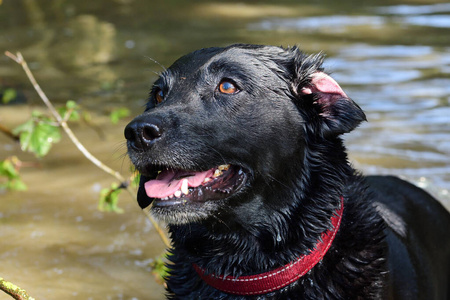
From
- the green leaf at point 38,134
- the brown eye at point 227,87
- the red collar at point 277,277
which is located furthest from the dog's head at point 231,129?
the green leaf at point 38,134

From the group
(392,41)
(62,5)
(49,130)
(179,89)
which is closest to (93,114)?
(49,130)

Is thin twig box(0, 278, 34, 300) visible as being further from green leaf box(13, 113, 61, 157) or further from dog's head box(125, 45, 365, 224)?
green leaf box(13, 113, 61, 157)

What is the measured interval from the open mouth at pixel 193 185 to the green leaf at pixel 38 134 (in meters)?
1.33

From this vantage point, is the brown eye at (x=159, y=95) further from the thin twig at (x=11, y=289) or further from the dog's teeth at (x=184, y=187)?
the thin twig at (x=11, y=289)

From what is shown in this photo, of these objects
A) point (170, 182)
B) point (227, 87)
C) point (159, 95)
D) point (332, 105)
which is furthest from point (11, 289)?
point (332, 105)

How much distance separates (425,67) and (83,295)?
6126mm

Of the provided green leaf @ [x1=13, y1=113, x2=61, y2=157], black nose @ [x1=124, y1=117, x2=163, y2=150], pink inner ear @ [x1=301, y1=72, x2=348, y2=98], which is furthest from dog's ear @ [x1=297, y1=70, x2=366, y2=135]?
green leaf @ [x1=13, y1=113, x2=61, y2=157]

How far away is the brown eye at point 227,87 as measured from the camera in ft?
9.27

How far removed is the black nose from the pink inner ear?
735 millimetres

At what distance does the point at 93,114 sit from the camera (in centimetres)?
695

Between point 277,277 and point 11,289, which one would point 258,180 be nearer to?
point 277,277

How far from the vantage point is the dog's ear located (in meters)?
2.83

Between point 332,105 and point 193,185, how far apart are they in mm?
717

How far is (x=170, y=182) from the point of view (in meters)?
2.81
